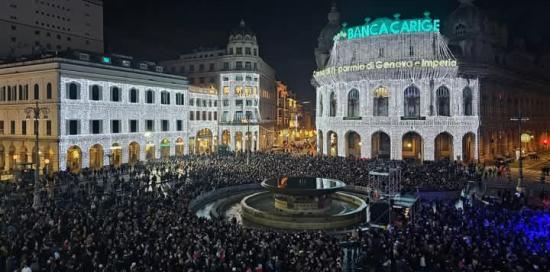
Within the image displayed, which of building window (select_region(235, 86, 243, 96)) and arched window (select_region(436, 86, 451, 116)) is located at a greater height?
building window (select_region(235, 86, 243, 96))

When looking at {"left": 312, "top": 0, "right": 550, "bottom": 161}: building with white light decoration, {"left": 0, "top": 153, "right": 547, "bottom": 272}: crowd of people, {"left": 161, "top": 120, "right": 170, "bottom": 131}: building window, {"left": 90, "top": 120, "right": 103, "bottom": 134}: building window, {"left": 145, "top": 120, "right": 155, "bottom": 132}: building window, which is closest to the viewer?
{"left": 0, "top": 153, "right": 547, "bottom": 272}: crowd of people

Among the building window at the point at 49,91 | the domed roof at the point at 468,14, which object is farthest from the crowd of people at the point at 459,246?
→ the domed roof at the point at 468,14

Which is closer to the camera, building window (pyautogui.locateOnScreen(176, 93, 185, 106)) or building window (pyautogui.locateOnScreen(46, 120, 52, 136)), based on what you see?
building window (pyautogui.locateOnScreen(46, 120, 52, 136))

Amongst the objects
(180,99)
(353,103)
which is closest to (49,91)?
(180,99)

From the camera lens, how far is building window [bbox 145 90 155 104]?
5244 cm

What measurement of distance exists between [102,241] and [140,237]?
154 centimetres

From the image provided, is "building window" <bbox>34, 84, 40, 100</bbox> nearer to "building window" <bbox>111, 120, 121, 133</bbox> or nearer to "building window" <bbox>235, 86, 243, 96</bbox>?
"building window" <bbox>111, 120, 121, 133</bbox>

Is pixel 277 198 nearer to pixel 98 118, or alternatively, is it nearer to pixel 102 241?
pixel 102 241

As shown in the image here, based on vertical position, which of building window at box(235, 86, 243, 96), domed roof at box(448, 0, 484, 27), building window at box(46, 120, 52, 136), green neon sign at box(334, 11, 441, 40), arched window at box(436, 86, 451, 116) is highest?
domed roof at box(448, 0, 484, 27)

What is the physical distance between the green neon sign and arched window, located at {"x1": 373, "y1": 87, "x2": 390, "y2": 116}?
747 centimetres

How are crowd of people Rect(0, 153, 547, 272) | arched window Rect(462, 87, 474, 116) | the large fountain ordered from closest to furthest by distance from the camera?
crowd of people Rect(0, 153, 547, 272), the large fountain, arched window Rect(462, 87, 474, 116)

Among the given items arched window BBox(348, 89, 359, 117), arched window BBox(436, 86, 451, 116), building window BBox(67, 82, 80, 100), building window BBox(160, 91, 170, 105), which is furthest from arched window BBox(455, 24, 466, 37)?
building window BBox(67, 82, 80, 100)

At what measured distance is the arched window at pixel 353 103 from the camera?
181 feet

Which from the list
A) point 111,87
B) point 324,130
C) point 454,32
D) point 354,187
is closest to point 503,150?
point 454,32
